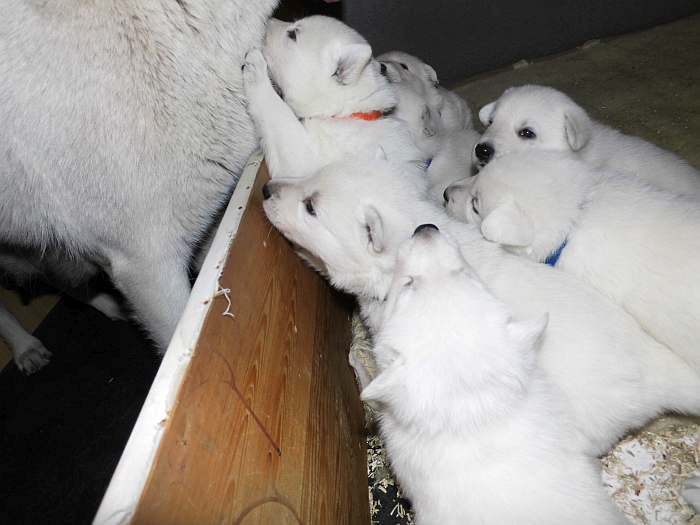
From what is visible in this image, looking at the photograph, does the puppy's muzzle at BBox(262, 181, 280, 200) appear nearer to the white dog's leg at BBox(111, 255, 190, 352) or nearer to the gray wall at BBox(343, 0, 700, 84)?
the white dog's leg at BBox(111, 255, 190, 352)

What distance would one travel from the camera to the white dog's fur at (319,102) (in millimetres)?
2523

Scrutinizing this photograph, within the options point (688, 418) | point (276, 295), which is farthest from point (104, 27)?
point (688, 418)

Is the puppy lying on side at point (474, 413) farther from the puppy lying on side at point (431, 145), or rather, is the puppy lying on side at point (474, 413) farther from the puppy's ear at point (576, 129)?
the puppy lying on side at point (431, 145)

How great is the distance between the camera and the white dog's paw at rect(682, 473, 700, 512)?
7.42 feet

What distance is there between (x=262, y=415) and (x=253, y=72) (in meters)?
1.56

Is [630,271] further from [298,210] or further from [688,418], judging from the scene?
[298,210]

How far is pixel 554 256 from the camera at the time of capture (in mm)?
2426

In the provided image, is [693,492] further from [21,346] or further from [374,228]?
[21,346]

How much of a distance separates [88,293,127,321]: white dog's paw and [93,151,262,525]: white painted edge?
2.56 meters

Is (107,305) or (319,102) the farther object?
(107,305)

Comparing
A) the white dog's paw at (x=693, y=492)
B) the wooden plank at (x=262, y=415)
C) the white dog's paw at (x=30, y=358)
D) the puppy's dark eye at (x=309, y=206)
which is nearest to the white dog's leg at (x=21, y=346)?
the white dog's paw at (x=30, y=358)

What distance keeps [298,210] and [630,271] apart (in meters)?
1.38

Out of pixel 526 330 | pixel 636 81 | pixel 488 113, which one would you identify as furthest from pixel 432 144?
pixel 636 81

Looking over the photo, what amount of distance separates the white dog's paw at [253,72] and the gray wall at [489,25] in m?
2.62
